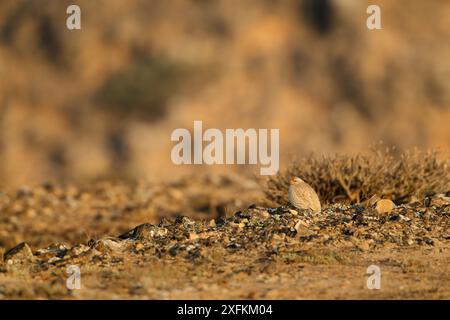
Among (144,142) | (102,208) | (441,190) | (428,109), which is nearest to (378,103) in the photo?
(428,109)

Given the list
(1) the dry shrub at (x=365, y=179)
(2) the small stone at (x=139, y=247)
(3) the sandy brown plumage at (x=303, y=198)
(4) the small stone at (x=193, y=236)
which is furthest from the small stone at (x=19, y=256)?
(1) the dry shrub at (x=365, y=179)

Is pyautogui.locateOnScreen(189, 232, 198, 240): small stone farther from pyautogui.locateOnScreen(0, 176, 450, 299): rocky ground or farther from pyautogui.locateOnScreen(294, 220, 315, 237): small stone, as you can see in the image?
pyautogui.locateOnScreen(294, 220, 315, 237): small stone

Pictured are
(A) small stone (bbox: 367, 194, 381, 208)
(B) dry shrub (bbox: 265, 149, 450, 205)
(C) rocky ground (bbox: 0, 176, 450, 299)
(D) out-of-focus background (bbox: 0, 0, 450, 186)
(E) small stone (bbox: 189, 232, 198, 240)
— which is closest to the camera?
(C) rocky ground (bbox: 0, 176, 450, 299)

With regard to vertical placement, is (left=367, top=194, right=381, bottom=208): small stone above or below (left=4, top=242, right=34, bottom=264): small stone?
above

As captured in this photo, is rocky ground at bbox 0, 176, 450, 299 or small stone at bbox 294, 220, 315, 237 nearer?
rocky ground at bbox 0, 176, 450, 299

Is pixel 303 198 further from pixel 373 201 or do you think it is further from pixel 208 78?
pixel 208 78

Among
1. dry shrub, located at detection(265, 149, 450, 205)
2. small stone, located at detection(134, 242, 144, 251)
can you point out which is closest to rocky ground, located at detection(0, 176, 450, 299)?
small stone, located at detection(134, 242, 144, 251)

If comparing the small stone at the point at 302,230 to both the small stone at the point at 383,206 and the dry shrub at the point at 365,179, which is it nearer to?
the small stone at the point at 383,206
